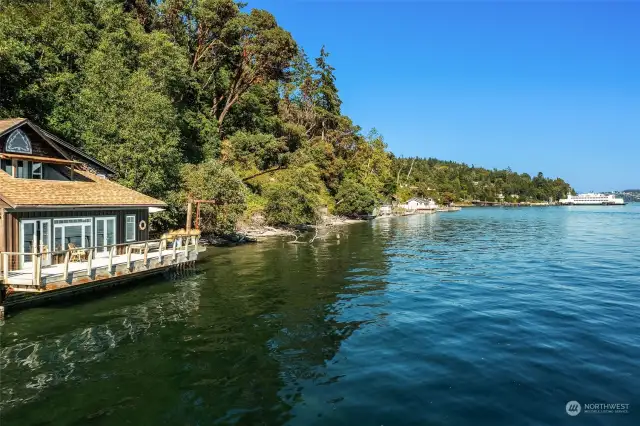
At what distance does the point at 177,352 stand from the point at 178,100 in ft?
162

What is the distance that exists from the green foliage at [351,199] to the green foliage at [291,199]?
30.2m

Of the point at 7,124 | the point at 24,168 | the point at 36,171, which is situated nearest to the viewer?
the point at 7,124

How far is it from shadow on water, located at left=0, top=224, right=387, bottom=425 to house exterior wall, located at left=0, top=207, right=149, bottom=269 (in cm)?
402

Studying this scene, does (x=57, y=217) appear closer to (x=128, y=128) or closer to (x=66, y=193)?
(x=66, y=193)

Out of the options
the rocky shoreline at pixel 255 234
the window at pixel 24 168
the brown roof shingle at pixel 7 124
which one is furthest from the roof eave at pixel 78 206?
the rocky shoreline at pixel 255 234

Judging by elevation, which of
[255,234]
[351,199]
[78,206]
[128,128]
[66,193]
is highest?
[128,128]

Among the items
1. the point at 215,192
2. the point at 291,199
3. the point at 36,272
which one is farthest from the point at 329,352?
the point at 291,199

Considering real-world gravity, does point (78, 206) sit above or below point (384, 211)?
above

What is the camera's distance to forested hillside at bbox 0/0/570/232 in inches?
1427

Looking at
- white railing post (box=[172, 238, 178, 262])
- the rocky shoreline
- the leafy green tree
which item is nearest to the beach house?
white railing post (box=[172, 238, 178, 262])

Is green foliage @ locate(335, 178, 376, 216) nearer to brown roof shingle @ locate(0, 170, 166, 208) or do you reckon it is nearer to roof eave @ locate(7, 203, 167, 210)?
roof eave @ locate(7, 203, 167, 210)

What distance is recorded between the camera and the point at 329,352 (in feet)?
49.1

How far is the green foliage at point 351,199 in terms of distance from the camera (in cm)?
9212

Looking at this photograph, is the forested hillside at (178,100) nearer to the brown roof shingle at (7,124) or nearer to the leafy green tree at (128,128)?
the leafy green tree at (128,128)
